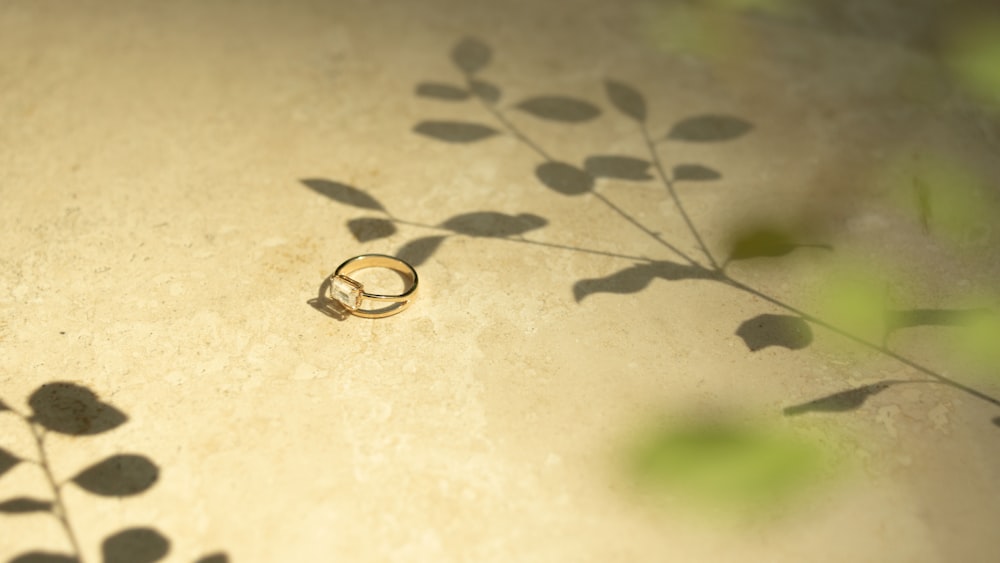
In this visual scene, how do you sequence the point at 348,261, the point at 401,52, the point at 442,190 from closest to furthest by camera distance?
the point at 348,261 → the point at 442,190 → the point at 401,52

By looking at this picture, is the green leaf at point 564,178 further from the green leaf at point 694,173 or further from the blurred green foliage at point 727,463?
the blurred green foliage at point 727,463

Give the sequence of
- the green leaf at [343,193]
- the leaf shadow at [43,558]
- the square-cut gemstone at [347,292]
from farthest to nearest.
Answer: the green leaf at [343,193], the square-cut gemstone at [347,292], the leaf shadow at [43,558]

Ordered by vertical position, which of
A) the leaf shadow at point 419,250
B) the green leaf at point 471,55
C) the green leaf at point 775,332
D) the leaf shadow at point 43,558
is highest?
the green leaf at point 471,55

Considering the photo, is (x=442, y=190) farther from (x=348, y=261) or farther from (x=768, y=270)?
(x=768, y=270)

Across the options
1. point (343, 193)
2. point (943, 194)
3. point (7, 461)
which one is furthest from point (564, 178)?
point (7, 461)

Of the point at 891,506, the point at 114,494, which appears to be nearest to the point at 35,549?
the point at 114,494

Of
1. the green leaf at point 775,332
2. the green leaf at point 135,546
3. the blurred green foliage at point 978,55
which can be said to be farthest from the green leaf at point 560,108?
the green leaf at point 135,546
